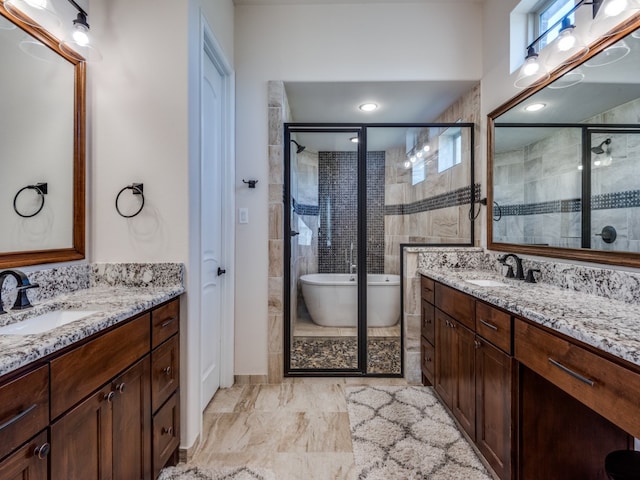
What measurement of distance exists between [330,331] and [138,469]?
177cm

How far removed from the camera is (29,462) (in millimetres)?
746

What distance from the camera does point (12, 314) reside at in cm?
104

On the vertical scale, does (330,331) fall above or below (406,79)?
below

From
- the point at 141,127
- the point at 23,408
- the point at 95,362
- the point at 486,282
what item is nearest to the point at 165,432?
the point at 95,362

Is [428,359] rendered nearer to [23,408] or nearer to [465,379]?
[465,379]

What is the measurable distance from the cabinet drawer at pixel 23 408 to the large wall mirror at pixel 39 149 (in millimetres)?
622

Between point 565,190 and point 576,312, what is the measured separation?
2.65ft

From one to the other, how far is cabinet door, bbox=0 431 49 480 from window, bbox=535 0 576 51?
111 inches

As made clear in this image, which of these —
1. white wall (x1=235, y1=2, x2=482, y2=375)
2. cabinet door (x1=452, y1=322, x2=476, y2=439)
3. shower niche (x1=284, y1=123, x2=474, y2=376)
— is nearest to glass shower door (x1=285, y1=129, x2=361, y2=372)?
shower niche (x1=284, y1=123, x2=474, y2=376)

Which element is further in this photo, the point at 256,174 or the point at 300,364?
the point at 300,364

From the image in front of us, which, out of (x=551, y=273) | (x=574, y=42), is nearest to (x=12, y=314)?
(x=551, y=273)

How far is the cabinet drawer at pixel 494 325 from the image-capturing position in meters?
1.31

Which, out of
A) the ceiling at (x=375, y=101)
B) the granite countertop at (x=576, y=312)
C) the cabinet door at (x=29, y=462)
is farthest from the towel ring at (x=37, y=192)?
the granite countertop at (x=576, y=312)

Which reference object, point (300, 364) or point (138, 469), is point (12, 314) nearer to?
point (138, 469)
